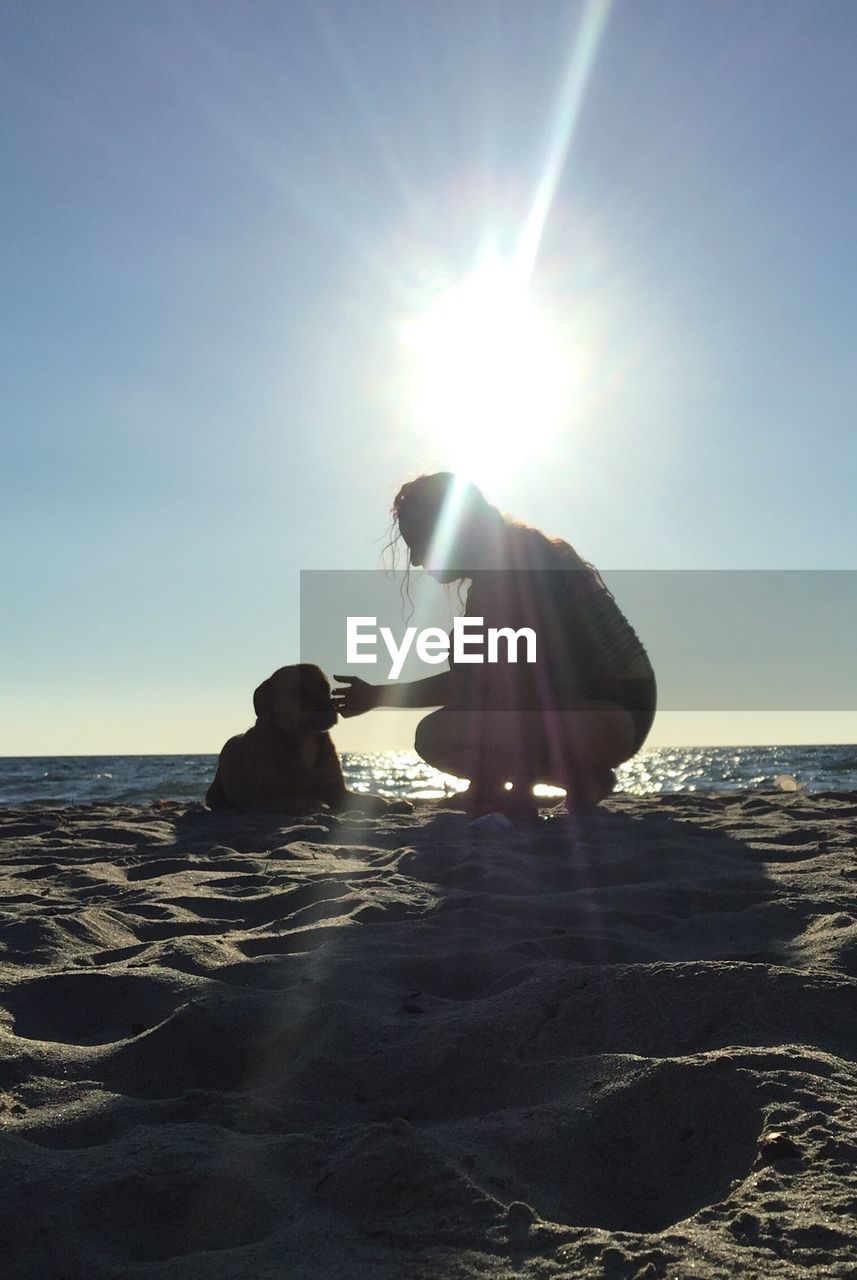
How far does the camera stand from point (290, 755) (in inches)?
253

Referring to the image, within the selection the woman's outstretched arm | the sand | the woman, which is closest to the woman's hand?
the woman's outstretched arm

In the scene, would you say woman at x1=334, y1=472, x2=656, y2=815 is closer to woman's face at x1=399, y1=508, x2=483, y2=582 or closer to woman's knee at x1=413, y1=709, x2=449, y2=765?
woman's face at x1=399, y1=508, x2=483, y2=582

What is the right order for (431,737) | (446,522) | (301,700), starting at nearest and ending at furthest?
1. (446,522)
2. (431,737)
3. (301,700)

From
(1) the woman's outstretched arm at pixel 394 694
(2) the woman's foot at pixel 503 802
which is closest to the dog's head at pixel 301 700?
(1) the woman's outstretched arm at pixel 394 694

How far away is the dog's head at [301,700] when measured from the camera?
6.23 metres

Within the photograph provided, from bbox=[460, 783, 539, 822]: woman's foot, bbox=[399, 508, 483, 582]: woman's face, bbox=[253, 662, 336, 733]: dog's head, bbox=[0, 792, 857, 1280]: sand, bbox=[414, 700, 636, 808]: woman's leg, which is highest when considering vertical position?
bbox=[399, 508, 483, 582]: woman's face

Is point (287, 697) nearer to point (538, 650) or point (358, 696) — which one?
point (358, 696)

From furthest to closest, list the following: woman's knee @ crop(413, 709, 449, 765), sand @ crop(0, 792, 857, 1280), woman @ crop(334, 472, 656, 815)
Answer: woman's knee @ crop(413, 709, 449, 765), woman @ crop(334, 472, 656, 815), sand @ crop(0, 792, 857, 1280)

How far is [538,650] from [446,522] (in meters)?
0.84

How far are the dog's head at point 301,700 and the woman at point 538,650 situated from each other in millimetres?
1179

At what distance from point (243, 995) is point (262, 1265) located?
0.94 meters

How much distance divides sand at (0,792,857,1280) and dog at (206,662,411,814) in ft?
10.5

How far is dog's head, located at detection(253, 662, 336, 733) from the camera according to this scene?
Result: 623 centimetres

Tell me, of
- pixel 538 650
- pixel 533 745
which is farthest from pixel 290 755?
pixel 538 650
